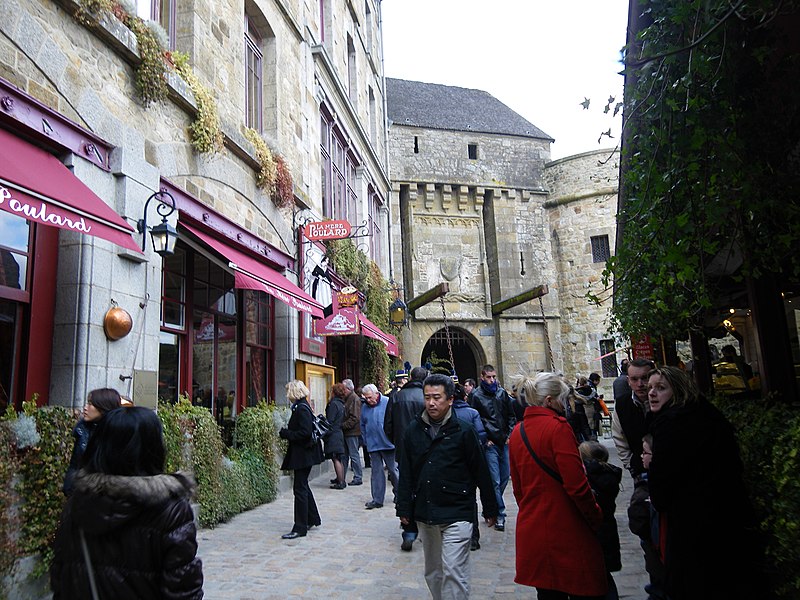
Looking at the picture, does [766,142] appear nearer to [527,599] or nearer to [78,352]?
[527,599]

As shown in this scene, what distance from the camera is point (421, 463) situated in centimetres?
369

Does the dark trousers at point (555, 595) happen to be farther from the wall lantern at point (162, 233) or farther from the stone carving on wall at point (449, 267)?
the stone carving on wall at point (449, 267)

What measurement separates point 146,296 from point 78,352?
3.29 feet

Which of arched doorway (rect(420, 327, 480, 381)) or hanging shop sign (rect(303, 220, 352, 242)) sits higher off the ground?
hanging shop sign (rect(303, 220, 352, 242))

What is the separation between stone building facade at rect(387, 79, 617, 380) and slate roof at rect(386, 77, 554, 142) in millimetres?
89

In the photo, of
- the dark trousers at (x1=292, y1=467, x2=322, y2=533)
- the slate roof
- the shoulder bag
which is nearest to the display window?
the dark trousers at (x1=292, y1=467, x2=322, y2=533)

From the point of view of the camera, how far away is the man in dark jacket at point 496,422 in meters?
6.17

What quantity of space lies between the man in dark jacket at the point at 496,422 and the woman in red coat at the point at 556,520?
306cm

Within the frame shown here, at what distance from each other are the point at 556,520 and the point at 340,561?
272 cm

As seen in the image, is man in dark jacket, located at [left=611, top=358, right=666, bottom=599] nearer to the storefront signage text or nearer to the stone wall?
the storefront signage text

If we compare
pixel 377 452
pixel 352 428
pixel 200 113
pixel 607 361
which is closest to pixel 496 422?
pixel 377 452

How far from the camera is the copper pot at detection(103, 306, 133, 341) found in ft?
17.1

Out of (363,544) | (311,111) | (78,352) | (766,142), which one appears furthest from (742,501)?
(311,111)

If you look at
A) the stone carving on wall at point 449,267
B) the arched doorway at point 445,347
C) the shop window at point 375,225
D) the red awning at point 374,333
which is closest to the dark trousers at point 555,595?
the red awning at point 374,333
